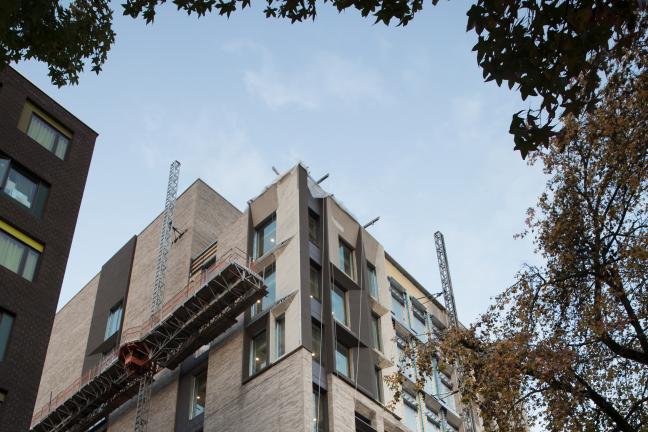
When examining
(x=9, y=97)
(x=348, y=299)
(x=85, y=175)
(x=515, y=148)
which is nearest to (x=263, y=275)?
(x=348, y=299)

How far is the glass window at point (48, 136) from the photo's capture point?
98.1 feet

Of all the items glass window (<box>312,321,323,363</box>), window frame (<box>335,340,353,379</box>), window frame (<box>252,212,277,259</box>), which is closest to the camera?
glass window (<box>312,321,323,363</box>)

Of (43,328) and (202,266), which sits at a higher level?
(202,266)

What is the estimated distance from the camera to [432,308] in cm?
5238

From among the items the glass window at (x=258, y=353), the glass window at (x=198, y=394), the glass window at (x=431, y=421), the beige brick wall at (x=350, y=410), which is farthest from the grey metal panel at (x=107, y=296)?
the glass window at (x=431, y=421)

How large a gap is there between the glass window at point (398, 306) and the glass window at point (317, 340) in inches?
375

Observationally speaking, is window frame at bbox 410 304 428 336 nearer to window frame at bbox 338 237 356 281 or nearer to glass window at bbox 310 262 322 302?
window frame at bbox 338 237 356 281

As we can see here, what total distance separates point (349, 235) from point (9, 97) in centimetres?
2057

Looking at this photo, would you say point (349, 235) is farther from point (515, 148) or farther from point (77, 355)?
point (515, 148)

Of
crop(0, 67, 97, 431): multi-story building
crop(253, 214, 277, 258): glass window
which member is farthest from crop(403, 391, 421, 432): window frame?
crop(0, 67, 97, 431): multi-story building

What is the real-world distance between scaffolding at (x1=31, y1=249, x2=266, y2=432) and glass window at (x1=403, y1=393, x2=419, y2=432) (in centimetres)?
1017

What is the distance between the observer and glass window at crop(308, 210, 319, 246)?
135 feet

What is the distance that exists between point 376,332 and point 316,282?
545 centimetres

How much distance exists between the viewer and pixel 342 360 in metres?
37.7
